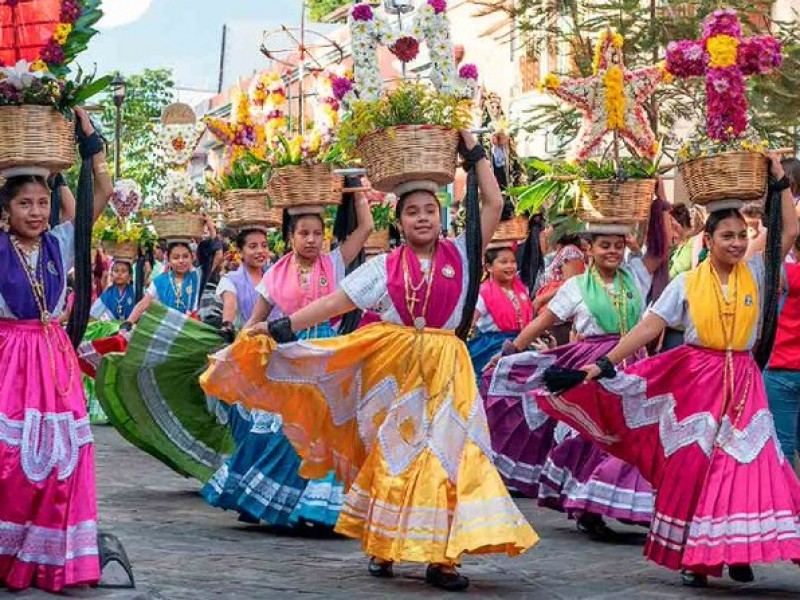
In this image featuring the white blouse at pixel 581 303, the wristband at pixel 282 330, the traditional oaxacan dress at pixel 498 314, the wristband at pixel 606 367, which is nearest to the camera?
the wristband at pixel 282 330

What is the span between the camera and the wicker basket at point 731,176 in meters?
8.95

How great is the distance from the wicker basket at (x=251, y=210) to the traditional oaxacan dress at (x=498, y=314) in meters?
2.14

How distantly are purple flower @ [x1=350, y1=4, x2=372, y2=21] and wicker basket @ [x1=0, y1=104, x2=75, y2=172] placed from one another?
2.07m

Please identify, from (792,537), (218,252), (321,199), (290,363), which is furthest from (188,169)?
(792,537)

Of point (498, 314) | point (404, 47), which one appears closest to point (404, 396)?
point (404, 47)

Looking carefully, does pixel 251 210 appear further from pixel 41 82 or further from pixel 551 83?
pixel 41 82

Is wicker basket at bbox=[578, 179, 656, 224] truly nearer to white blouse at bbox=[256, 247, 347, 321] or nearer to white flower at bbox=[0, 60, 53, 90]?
white blouse at bbox=[256, 247, 347, 321]

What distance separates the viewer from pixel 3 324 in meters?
8.27

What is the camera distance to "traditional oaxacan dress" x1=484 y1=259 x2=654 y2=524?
1058 cm

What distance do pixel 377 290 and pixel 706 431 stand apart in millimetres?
1695

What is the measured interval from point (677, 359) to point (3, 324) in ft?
10.6

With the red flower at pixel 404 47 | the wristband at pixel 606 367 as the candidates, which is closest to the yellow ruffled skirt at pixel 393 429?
the wristband at pixel 606 367

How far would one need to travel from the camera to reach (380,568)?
9000mm

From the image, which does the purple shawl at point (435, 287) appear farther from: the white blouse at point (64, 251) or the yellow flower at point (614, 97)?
the yellow flower at point (614, 97)
